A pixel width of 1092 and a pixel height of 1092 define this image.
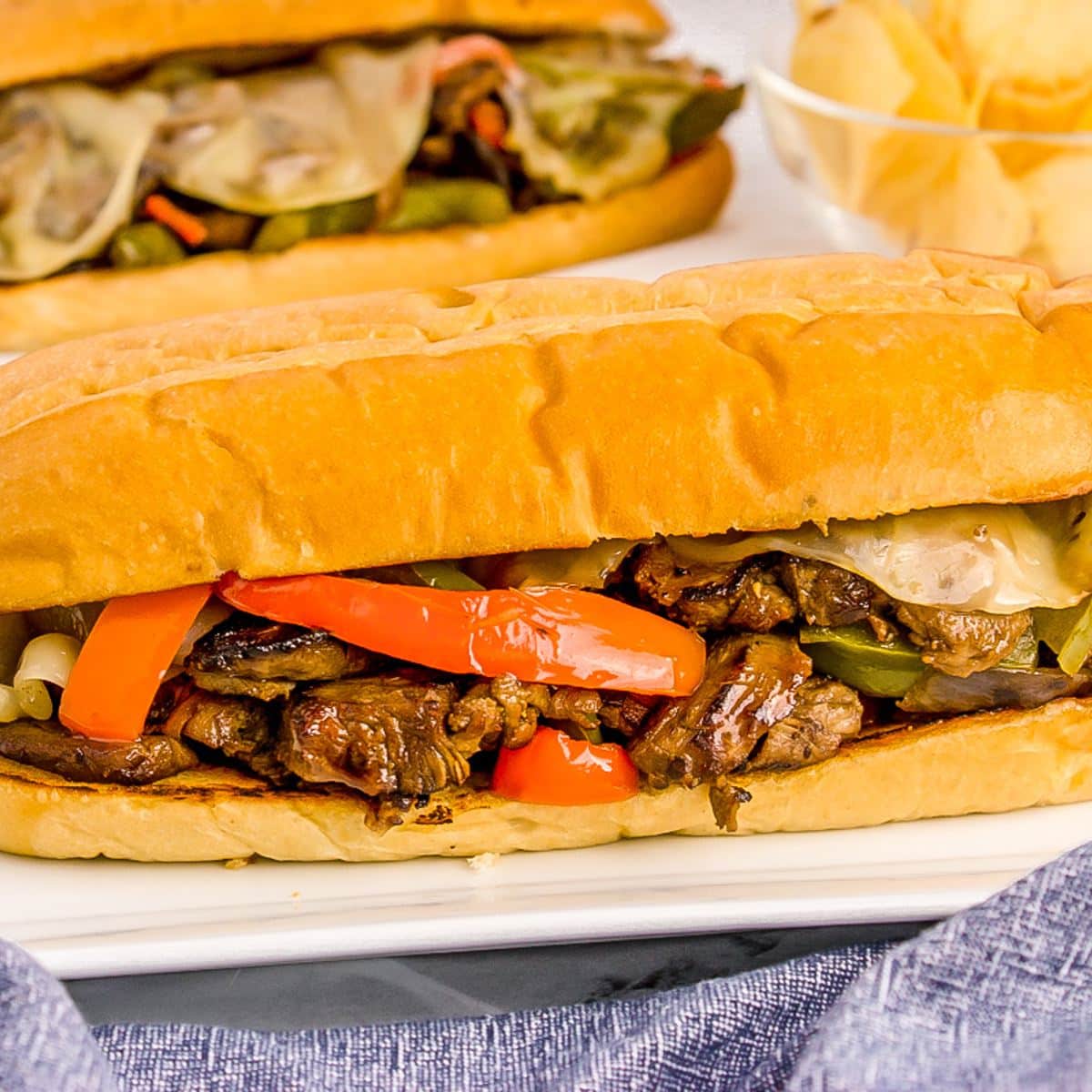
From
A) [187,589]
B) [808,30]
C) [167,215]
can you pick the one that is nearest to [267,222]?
[167,215]

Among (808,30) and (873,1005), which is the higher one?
(808,30)

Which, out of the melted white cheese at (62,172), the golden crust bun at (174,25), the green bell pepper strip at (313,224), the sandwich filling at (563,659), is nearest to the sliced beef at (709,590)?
the sandwich filling at (563,659)

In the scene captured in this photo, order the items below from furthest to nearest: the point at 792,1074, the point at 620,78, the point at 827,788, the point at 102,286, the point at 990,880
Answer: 1. the point at 620,78
2. the point at 102,286
3. the point at 827,788
4. the point at 990,880
5. the point at 792,1074

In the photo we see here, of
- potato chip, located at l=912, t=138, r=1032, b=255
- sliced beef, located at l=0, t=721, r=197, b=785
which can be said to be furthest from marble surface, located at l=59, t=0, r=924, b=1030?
potato chip, located at l=912, t=138, r=1032, b=255

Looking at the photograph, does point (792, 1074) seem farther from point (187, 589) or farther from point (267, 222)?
point (267, 222)

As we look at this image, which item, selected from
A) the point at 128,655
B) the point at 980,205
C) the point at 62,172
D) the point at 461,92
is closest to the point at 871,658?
the point at 128,655

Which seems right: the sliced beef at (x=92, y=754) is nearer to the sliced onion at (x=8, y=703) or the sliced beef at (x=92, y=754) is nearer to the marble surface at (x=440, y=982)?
the sliced onion at (x=8, y=703)
